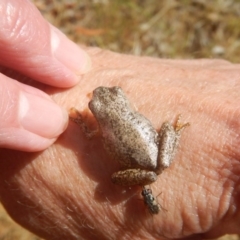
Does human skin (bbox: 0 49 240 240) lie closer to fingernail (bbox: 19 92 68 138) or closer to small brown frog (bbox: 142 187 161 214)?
small brown frog (bbox: 142 187 161 214)

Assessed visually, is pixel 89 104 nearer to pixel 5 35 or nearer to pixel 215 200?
pixel 5 35

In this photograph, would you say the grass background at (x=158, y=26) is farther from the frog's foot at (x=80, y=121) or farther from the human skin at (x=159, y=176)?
the frog's foot at (x=80, y=121)

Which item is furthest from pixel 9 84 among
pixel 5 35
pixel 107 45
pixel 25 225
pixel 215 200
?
pixel 107 45

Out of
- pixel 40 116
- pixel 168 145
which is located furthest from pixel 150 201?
pixel 40 116

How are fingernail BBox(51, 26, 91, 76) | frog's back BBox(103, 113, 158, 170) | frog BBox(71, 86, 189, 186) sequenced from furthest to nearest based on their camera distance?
fingernail BBox(51, 26, 91, 76), frog's back BBox(103, 113, 158, 170), frog BBox(71, 86, 189, 186)

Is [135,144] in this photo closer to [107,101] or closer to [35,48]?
[107,101]

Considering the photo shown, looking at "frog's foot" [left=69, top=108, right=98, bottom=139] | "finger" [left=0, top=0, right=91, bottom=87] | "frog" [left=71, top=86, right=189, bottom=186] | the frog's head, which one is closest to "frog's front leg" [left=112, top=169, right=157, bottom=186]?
"frog" [left=71, top=86, right=189, bottom=186]

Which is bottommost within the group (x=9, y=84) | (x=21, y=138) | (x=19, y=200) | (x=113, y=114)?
(x=19, y=200)
